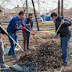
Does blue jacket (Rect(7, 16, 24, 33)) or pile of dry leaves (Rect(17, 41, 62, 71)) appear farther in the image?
blue jacket (Rect(7, 16, 24, 33))

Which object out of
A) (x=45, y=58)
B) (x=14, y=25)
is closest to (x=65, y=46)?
(x=45, y=58)

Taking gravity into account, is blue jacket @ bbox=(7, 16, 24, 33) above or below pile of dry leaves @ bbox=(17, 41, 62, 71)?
above

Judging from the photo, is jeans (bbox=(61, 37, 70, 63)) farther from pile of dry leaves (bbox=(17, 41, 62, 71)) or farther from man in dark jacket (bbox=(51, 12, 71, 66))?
pile of dry leaves (bbox=(17, 41, 62, 71))

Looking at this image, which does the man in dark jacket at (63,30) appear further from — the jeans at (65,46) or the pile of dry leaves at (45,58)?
the pile of dry leaves at (45,58)

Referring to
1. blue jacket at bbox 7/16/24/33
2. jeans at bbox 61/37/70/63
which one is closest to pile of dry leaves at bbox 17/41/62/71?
jeans at bbox 61/37/70/63

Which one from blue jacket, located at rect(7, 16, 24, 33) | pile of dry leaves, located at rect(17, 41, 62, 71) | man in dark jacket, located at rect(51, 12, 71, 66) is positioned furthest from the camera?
blue jacket, located at rect(7, 16, 24, 33)

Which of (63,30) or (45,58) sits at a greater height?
(63,30)

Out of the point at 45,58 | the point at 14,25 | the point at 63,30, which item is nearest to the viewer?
the point at 45,58

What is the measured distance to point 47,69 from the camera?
3617 millimetres

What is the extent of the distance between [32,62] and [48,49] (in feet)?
2.10

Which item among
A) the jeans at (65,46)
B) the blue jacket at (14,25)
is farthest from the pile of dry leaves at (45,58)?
the blue jacket at (14,25)

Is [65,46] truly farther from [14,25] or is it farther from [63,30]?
[14,25]

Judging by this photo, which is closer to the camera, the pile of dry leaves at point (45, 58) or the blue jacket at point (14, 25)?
the pile of dry leaves at point (45, 58)

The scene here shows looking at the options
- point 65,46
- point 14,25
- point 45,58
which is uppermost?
point 14,25
